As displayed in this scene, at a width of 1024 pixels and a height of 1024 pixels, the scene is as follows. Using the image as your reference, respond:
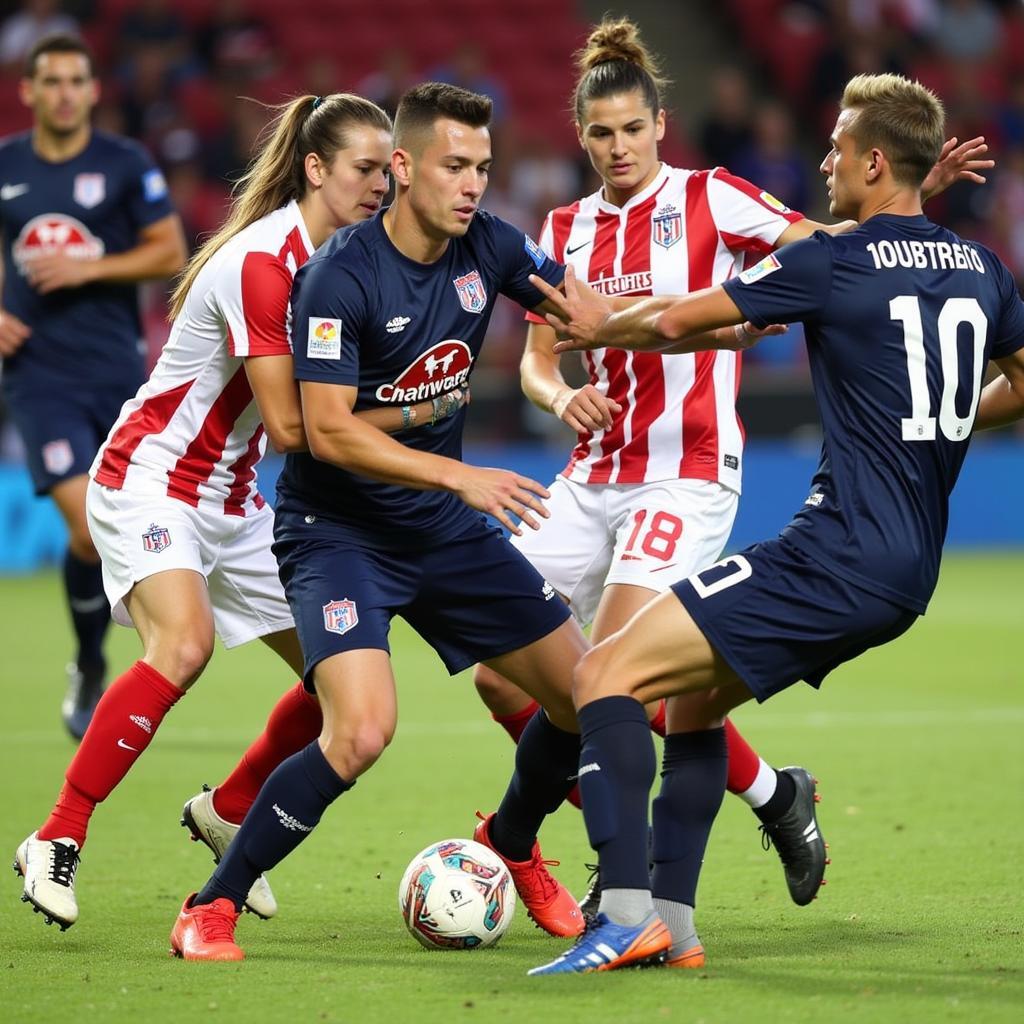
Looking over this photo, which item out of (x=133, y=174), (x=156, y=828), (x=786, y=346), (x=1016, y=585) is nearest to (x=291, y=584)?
(x=156, y=828)

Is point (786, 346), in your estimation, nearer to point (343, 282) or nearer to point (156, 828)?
point (156, 828)

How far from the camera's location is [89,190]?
8.09m

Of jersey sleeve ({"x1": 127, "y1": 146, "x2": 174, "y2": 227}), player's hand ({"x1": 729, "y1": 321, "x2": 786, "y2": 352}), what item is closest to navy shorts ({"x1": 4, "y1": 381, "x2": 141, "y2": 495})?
jersey sleeve ({"x1": 127, "y1": 146, "x2": 174, "y2": 227})

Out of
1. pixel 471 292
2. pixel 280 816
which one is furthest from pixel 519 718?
pixel 471 292

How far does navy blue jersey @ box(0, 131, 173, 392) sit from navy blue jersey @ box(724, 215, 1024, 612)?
14.7ft

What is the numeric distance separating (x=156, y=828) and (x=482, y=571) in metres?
2.14

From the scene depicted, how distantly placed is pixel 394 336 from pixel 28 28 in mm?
14145

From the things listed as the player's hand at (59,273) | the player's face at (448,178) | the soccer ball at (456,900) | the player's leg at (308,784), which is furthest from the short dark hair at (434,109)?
the player's hand at (59,273)

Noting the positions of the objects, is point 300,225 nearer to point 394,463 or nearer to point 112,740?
point 394,463

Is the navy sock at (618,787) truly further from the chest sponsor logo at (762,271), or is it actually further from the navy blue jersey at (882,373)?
the chest sponsor logo at (762,271)

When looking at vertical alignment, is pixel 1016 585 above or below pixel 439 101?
below

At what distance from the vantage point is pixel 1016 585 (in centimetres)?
1427

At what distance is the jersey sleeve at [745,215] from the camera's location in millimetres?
5547

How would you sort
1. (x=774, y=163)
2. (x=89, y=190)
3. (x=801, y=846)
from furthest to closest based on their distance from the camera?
(x=774, y=163) < (x=89, y=190) < (x=801, y=846)
